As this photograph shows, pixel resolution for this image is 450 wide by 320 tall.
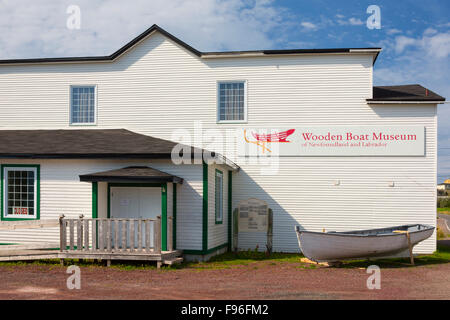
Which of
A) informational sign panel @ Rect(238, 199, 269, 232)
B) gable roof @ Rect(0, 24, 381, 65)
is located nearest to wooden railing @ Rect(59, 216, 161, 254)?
informational sign panel @ Rect(238, 199, 269, 232)

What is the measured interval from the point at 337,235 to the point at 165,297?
6.33 meters

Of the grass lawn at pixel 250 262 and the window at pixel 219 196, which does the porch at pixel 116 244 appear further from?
the window at pixel 219 196

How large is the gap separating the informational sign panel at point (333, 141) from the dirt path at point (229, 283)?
517 cm

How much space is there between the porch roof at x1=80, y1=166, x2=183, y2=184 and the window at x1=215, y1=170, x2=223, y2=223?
2.33 metres

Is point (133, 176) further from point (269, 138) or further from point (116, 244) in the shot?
point (269, 138)

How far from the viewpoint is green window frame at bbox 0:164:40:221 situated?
17.3 meters

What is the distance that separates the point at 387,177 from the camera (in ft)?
61.9

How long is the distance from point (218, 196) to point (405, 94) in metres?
8.63

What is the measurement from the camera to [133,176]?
49.9ft

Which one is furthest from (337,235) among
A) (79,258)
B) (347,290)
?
(79,258)

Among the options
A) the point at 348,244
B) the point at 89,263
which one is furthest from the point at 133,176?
the point at 348,244

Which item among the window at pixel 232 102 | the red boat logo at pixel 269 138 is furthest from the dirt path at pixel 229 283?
the window at pixel 232 102

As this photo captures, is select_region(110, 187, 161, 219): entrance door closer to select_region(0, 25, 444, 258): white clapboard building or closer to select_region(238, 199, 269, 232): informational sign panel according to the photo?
select_region(0, 25, 444, 258): white clapboard building

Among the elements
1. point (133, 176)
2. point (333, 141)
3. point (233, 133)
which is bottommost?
point (133, 176)
